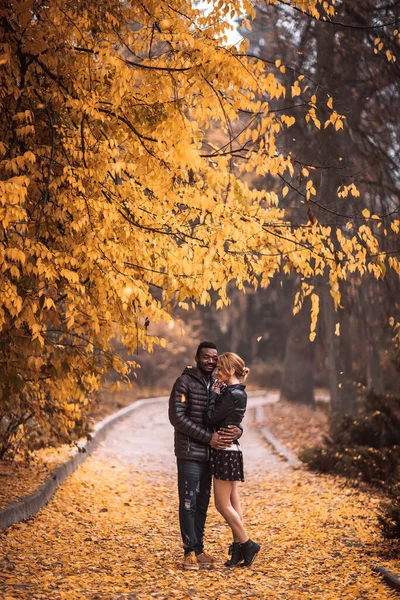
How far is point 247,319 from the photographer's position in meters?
39.4

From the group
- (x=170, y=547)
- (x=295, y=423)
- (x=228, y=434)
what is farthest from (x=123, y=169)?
(x=295, y=423)

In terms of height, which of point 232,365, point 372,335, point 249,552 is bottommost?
point 249,552

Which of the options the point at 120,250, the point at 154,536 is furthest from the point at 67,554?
the point at 120,250

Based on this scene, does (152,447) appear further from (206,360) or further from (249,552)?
(206,360)

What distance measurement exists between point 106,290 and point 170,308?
0.85 meters

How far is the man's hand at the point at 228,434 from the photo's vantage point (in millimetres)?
6082

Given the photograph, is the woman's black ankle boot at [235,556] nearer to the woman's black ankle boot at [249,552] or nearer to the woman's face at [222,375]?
the woman's black ankle boot at [249,552]

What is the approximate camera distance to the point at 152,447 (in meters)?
15.2

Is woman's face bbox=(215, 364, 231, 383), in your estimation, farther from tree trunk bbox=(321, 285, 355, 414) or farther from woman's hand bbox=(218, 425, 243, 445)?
tree trunk bbox=(321, 285, 355, 414)

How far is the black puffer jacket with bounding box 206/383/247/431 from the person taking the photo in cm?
609

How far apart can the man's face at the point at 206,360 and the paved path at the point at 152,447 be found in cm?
650

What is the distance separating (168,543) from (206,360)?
2405mm

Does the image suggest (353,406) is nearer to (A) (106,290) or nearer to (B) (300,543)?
(B) (300,543)

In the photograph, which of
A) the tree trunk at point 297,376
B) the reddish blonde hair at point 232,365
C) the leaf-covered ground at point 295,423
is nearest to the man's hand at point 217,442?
the reddish blonde hair at point 232,365
